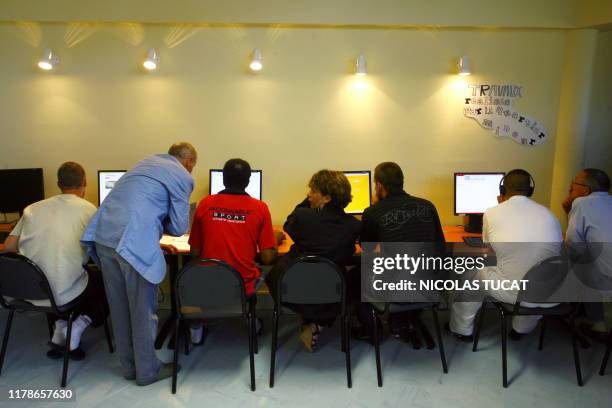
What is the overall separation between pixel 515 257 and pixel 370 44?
198cm

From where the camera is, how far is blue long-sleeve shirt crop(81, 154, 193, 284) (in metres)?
2.13

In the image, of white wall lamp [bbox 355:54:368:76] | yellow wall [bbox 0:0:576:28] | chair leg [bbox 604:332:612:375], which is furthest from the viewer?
white wall lamp [bbox 355:54:368:76]

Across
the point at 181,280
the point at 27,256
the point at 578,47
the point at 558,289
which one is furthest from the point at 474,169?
the point at 27,256

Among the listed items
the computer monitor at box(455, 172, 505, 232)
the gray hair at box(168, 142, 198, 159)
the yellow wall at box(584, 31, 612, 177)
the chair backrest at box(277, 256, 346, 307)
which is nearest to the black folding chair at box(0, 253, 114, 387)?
the gray hair at box(168, 142, 198, 159)

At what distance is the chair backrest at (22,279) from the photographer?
224cm

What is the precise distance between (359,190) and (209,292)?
1614 mm

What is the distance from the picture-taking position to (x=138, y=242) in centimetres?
213

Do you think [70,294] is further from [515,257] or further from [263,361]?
[515,257]

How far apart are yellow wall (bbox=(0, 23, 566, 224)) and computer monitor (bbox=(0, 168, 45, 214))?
0.19 meters

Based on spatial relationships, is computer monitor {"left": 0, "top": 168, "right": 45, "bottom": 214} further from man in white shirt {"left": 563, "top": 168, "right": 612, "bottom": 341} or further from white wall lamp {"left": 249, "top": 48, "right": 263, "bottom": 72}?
man in white shirt {"left": 563, "top": 168, "right": 612, "bottom": 341}

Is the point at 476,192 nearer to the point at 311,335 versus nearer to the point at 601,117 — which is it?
the point at 601,117

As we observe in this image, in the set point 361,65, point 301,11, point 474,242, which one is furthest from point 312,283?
point 301,11

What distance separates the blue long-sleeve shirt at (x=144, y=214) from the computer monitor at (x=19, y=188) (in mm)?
1505

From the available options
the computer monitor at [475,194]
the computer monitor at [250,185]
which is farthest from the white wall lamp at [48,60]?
the computer monitor at [475,194]
